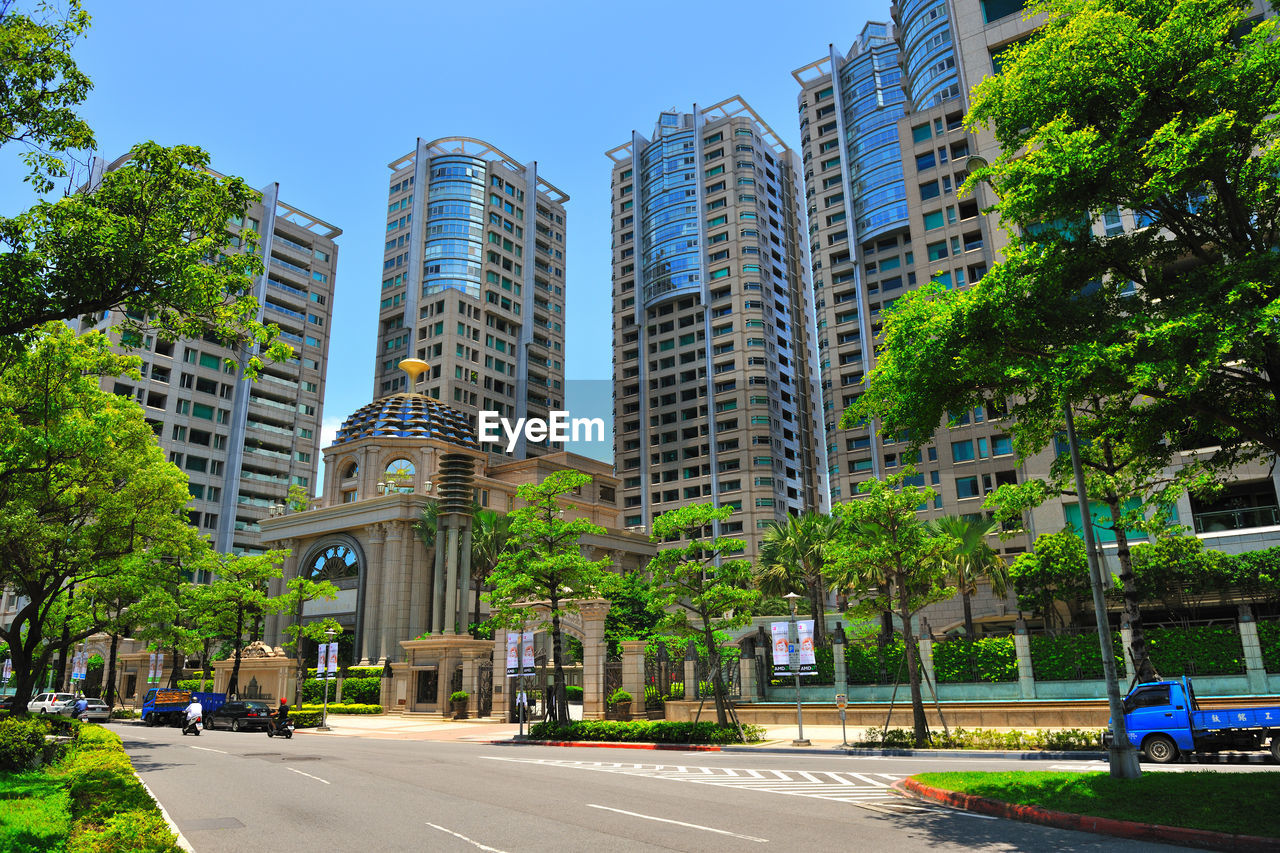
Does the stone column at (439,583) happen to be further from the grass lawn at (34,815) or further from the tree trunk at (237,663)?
the grass lawn at (34,815)

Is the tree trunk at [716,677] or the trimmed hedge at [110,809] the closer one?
the trimmed hedge at [110,809]

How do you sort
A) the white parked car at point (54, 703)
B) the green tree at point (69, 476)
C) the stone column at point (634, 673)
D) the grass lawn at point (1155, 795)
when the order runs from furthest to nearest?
the white parked car at point (54, 703), the stone column at point (634, 673), the green tree at point (69, 476), the grass lawn at point (1155, 795)

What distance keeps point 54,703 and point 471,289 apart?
7879cm

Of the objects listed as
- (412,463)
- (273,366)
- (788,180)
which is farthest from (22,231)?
(788,180)

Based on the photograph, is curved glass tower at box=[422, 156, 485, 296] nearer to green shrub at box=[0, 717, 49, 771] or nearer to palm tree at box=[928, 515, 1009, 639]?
palm tree at box=[928, 515, 1009, 639]

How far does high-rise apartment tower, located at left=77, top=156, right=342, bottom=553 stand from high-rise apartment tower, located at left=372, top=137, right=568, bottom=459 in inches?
420

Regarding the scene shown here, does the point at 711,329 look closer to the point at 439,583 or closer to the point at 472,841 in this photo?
the point at 439,583

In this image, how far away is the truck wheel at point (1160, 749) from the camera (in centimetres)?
1947

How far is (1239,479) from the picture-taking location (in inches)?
1626

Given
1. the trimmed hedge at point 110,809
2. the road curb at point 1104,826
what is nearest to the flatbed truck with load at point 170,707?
the trimmed hedge at point 110,809

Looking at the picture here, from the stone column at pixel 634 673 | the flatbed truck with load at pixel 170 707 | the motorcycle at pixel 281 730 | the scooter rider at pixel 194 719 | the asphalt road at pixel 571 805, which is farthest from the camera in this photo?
the flatbed truck with load at pixel 170 707

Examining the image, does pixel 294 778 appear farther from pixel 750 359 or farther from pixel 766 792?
pixel 750 359

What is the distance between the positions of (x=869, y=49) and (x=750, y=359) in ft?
132

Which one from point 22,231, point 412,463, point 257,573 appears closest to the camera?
point 22,231
